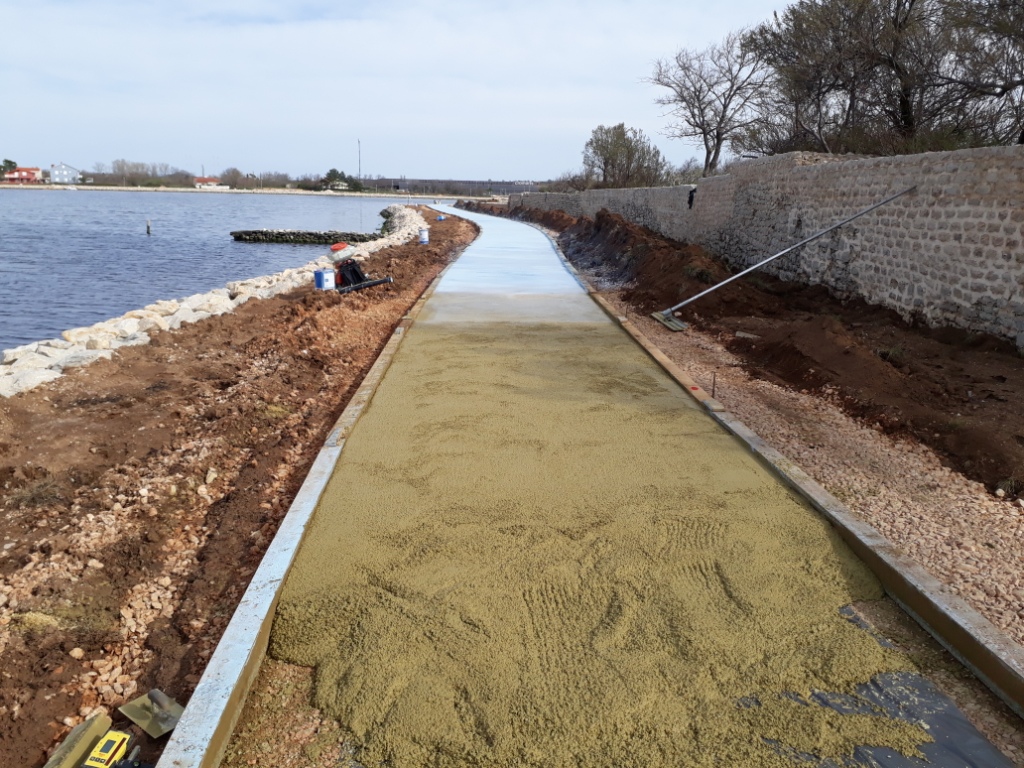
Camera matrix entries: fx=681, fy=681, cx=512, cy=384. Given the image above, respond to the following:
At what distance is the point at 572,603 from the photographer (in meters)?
3.13

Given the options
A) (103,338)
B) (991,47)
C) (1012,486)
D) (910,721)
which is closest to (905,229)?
(1012,486)

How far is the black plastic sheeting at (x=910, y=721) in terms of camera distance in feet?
7.77

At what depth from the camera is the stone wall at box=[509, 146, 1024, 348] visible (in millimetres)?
6660

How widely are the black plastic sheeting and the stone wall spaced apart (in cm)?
512

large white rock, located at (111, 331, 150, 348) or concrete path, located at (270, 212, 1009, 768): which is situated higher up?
concrete path, located at (270, 212, 1009, 768)

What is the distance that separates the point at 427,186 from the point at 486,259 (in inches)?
4603

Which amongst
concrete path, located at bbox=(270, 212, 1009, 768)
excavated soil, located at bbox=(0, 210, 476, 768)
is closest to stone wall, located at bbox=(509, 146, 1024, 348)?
concrete path, located at bbox=(270, 212, 1009, 768)

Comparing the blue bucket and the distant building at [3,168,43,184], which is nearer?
the blue bucket

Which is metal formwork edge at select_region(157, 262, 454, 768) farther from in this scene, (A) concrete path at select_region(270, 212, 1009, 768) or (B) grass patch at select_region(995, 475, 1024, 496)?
(B) grass patch at select_region(995, 475, 1024, 496)

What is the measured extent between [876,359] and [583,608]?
4.99m

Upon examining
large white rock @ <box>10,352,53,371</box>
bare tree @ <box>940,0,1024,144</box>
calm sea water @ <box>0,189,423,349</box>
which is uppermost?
bare tree @ <box>940,0,1024,144</box>

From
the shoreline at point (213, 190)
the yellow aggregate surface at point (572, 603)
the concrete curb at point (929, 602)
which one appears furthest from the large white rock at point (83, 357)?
the shoreline at point (213, 190)

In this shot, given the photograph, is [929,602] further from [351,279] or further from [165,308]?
[165,308]

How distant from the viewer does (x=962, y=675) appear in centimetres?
278
